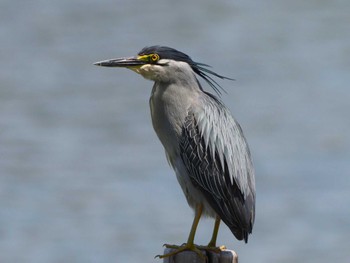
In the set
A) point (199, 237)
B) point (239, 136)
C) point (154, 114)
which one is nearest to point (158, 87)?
point (154, 114)

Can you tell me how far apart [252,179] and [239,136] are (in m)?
0.23

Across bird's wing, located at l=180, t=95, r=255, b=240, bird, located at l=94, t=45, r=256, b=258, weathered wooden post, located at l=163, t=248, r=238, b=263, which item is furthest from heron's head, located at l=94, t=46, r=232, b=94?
weathered wooden post, located at l=163, t=248, r=238, b=263

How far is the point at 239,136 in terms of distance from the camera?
4758 mm

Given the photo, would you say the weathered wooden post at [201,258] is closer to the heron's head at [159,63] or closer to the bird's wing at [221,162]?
the bird's wing at [221,162]

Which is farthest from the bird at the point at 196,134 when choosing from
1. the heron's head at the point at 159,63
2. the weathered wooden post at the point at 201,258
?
the weathered wooden post at the point at 201,258

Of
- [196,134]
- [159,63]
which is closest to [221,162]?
[196,134]

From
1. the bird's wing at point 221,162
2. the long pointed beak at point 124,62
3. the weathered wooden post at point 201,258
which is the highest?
the long pointed beak at point 124,62

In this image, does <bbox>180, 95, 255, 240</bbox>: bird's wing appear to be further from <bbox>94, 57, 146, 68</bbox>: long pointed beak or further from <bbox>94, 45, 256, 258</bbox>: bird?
<bbox>94, 57, 146, 68</bbox>: long pointed beak

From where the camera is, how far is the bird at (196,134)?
4660 millimetres

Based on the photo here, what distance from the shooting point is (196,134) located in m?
4.81

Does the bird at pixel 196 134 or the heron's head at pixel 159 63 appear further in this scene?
the heron's head at pixel 159 63

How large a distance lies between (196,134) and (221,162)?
0.61 feet

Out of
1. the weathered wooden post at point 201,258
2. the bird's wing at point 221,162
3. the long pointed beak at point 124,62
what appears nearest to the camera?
the weathered wooden post at point 201,258

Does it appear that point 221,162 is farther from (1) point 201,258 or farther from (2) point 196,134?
(1) point 201,258
